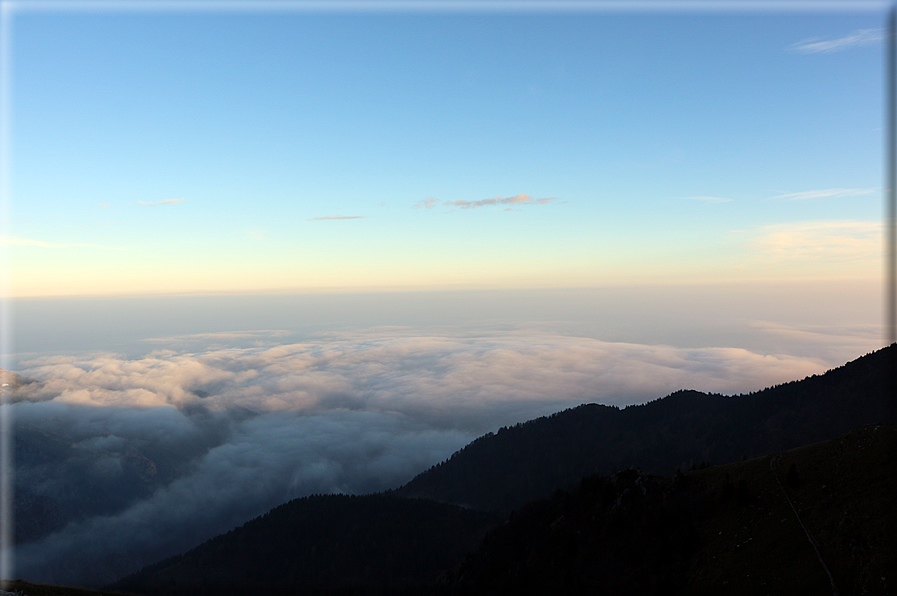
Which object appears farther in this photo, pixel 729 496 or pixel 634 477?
pixel 634 477

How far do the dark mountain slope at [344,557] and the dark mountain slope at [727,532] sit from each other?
3050 inches

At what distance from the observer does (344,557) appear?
179m

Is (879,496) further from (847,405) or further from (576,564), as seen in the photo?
(847,405)

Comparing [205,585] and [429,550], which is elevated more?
[429,550]

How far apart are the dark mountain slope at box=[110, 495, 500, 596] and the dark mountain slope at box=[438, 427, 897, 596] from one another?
77464 mm

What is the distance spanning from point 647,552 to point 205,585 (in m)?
187

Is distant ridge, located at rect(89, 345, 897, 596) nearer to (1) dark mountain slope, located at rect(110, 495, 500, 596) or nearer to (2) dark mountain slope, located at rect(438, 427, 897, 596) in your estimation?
(2) dark mountain slope, located at rect(438, 427, 897, 596)

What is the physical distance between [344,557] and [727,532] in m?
161

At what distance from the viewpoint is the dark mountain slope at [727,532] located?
43938mm

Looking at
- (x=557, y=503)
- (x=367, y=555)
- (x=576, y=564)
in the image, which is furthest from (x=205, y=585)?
(x=576, y=564)

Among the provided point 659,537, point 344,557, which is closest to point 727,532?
point 659,537

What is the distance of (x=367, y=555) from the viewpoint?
174625 mm

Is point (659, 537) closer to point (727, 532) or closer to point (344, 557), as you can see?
point (727, 532)

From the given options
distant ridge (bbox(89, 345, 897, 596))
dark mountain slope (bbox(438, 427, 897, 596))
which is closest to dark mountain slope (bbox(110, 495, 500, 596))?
distant ridge (bbox(89, 345, 897, 596))
